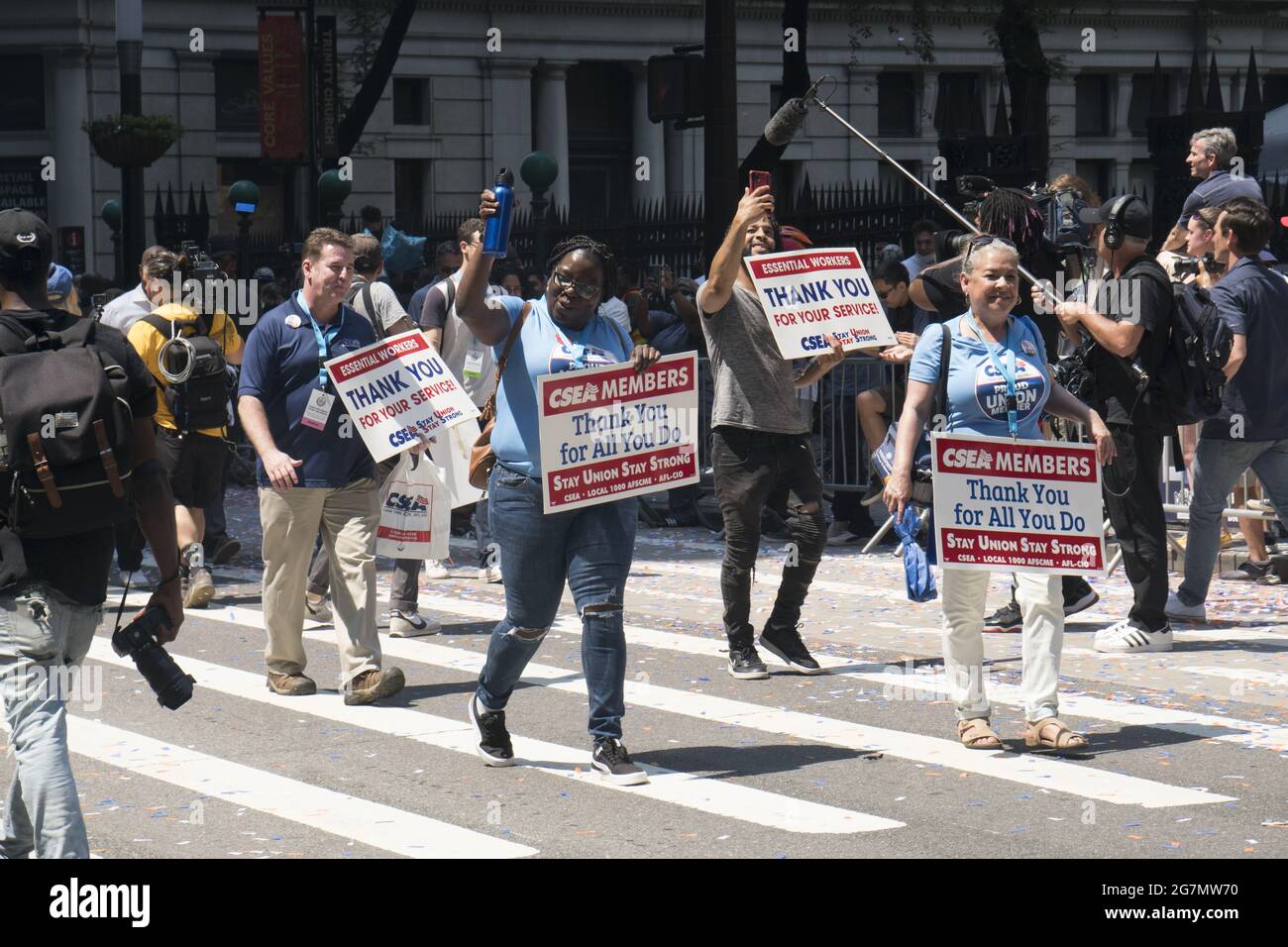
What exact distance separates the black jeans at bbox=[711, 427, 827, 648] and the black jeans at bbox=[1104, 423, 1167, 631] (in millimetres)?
1542

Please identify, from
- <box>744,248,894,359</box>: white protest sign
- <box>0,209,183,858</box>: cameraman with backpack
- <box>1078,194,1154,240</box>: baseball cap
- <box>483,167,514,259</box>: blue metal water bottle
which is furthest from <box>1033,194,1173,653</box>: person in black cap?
<box>0,209,183,858</box>: cameraman with backpack

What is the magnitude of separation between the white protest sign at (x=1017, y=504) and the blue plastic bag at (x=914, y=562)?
0.78 m

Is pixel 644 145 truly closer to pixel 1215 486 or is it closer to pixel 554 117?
pixel 554 117

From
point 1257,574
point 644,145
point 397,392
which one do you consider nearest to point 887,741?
point 397,392

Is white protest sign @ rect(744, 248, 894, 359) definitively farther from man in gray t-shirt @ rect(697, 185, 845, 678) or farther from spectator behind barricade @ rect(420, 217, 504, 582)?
spectator behind barricade @ rect(420, 217, 504, 582)

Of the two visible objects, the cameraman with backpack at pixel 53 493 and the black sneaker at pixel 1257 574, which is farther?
the black sneaker at pixel 1257 574

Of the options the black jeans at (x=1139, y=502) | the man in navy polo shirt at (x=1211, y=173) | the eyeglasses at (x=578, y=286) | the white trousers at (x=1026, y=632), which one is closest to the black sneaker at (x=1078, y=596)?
the black jeans at (x=1139, y=502)

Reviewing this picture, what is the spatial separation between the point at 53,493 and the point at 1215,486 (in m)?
7.21

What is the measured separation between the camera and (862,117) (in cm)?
4631

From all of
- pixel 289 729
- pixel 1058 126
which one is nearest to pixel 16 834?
pixel 289 729

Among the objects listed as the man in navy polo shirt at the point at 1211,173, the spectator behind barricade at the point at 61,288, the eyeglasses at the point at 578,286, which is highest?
the man in navy polo shirt at the point at 1211,173

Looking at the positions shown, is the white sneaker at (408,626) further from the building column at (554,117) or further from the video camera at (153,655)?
the building column at (554,117)

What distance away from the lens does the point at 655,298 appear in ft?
66.2

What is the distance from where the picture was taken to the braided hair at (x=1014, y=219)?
10422 mm
